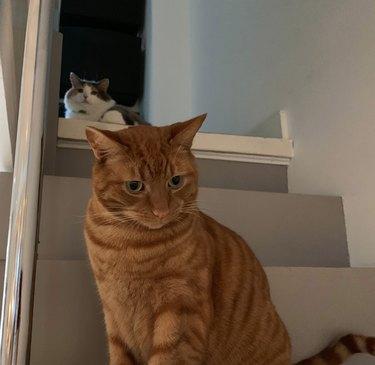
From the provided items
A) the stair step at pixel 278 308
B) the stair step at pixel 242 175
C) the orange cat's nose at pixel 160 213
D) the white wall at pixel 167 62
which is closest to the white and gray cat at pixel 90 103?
the white wall at pixel 167 62

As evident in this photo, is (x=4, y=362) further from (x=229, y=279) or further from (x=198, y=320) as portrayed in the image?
(x=229, y=279)

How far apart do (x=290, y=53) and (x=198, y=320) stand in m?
1.31

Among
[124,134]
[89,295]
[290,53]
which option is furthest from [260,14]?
[89,295]

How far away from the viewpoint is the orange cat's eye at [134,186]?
98cm

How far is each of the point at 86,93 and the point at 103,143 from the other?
1.76 metres

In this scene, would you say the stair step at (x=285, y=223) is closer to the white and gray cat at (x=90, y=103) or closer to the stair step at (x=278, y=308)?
the stair step at (x=278, y=308)

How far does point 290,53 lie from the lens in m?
1.89

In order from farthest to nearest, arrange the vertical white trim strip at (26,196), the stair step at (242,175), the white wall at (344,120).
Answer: the stair step at (242,175) < the white wall at (344,120) < the vertical white trim strip at (26,196)

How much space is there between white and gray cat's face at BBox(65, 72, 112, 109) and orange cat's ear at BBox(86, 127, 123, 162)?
1721 mm

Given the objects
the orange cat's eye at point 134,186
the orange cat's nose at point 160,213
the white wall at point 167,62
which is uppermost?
the white wall at point 167,62

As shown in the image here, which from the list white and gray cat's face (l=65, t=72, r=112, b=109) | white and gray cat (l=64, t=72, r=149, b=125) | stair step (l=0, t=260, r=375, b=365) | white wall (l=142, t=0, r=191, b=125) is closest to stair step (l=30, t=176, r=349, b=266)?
stair step (l=0, t=260, r=375, b=365)

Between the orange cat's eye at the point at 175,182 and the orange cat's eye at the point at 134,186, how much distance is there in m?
0.06

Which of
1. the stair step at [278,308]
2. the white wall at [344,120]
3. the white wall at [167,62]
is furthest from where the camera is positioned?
the white wall at [167,62]

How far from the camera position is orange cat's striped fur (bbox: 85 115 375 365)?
37.1 inches
